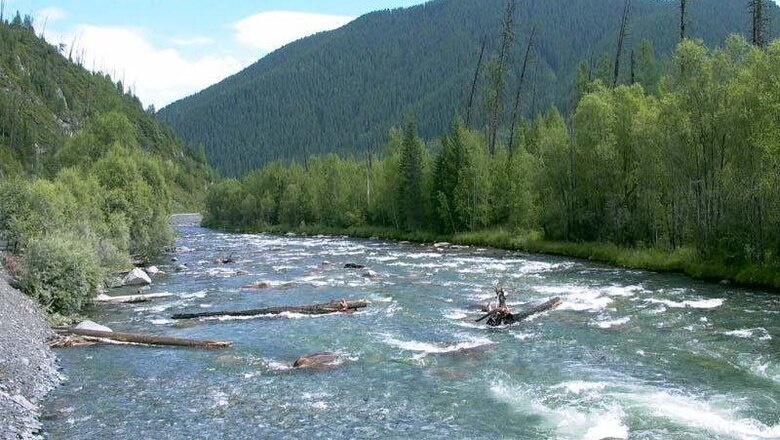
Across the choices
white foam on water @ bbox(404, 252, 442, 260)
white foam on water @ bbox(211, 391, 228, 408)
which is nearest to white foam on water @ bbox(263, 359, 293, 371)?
white foam on water @ bbox(211, 391, 228, 408)

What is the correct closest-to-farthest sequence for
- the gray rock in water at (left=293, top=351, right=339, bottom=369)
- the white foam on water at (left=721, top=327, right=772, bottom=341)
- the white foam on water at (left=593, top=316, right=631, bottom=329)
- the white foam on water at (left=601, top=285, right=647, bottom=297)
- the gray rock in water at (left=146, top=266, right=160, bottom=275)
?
the gray rock in water at (left=293, top=351, right=339, bottom=369)
the white foam on water at (left=721, top=327, right=772, bottom=341)
the white foam on water at (left=593, top=316, right=631, bottom=329)
the white foam on water at (left=601, top=285, right=647, bottom=297)
the gray rock in water at (left=146, top=266, right=160, bottom=275)

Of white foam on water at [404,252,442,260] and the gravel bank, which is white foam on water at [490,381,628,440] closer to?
the gravel bank

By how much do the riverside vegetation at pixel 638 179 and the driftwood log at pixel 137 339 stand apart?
101 ft

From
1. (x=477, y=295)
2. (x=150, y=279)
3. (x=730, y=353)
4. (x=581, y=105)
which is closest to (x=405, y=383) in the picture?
(x=730, y=353)

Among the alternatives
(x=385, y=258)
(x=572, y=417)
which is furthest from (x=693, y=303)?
(x=385, y=258)

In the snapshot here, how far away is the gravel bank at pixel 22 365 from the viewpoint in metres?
17.1

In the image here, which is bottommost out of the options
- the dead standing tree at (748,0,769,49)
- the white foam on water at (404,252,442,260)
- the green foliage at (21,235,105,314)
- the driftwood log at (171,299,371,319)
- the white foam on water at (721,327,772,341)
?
the white foam on water at (404,252,442,260)

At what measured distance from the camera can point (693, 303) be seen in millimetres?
33781

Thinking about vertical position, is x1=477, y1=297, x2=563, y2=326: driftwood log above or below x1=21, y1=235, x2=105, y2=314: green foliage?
below

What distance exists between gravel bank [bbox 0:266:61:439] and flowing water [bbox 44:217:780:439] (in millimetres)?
693

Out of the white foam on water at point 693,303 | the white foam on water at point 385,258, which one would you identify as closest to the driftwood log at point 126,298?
the white foam on water at point 385,258

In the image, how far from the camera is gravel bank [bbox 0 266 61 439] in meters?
17.1

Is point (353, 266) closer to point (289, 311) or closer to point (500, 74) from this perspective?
point (289, 311)

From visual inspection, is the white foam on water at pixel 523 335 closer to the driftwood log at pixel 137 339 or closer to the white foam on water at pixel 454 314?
the white foam on water at pixel 454 314
